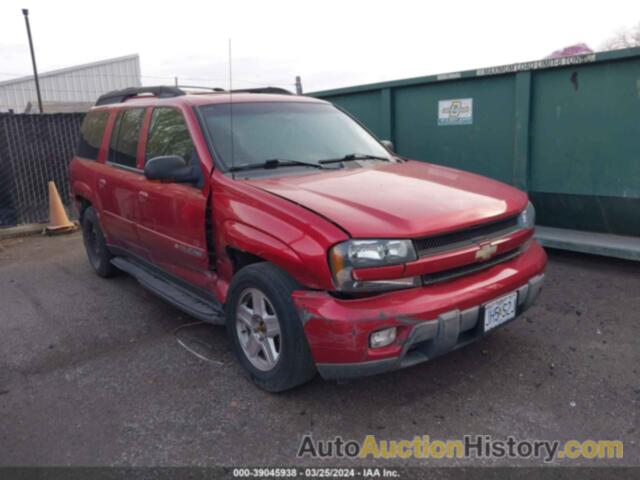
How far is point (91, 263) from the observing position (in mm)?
5977

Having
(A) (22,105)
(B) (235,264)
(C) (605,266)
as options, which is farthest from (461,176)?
(A) (22,105)

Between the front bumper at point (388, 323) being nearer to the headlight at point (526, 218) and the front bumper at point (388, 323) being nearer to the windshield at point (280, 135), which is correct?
the headlight at point (526, 218)

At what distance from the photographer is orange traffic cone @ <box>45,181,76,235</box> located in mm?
8359

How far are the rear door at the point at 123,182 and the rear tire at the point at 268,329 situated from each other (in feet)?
5.31

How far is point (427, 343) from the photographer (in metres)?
2.76

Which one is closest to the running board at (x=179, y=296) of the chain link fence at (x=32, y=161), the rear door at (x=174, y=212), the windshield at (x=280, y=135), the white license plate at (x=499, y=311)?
the rear door at (x=174, y=212)

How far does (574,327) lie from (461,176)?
1430mm

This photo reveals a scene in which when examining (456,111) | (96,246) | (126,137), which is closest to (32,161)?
(96,246)

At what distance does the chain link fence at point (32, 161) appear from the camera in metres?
8.81

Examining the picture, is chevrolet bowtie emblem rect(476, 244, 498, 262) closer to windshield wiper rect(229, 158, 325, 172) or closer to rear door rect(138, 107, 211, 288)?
windshield wiper rect(229, 158, 325, 172)

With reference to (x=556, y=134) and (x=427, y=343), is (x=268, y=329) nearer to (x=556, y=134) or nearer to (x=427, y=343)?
(x=427, y=343)

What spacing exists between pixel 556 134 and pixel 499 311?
3.11m

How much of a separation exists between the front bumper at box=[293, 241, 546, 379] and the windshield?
49.9 inches

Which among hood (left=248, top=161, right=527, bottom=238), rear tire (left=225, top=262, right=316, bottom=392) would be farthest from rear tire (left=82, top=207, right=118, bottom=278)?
hood (left=248, top=161, right=527, bottom=238)
